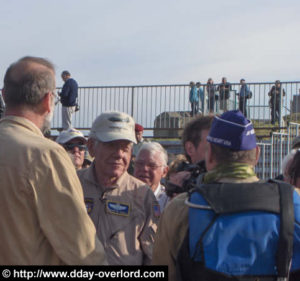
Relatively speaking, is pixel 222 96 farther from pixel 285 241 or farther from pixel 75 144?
pixel 285 241

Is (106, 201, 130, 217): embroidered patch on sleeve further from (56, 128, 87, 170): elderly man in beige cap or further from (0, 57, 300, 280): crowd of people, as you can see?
(56, 128, 87, 170): elderly man in beige cap

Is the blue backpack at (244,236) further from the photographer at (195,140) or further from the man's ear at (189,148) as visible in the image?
the man's ear at (189,148)

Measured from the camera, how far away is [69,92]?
15.7m

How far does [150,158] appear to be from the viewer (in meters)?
4.86

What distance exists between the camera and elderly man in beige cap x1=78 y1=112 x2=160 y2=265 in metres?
3.41

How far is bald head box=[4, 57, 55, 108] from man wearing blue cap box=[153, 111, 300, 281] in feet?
3.14

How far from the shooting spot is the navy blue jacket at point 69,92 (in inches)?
616

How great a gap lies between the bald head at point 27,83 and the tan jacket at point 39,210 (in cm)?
26

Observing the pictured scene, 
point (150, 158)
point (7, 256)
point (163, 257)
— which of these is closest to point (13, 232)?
point (7, 256)

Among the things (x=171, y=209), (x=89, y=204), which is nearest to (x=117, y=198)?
(x=89, y=204)

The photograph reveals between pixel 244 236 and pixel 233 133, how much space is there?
566 mm

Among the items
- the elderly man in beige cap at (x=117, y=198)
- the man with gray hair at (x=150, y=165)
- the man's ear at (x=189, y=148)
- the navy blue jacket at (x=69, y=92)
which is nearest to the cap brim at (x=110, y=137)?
the elderly man in beige cap at (x=117, y=198)

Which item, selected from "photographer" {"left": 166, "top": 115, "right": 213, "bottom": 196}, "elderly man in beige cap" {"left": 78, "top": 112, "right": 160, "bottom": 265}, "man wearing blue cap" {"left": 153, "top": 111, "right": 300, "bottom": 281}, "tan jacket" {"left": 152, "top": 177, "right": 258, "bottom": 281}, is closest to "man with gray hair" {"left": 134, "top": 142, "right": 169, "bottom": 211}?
"photographer" {"left": 166, "top": 115, "right": 213, "bottom": 196}

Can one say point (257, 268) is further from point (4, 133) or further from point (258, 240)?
point (4, 133)
